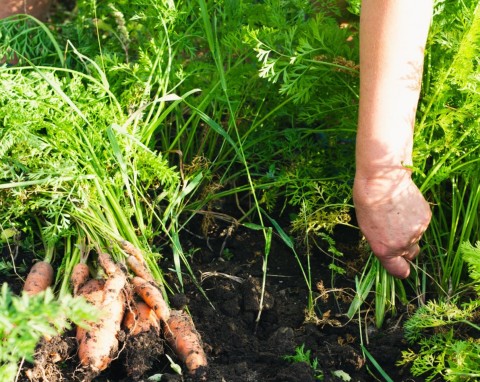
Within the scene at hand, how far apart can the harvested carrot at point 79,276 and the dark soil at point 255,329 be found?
12 cm

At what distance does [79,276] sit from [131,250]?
0.15m

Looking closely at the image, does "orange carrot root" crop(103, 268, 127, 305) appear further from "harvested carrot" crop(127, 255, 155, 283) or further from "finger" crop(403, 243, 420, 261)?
"finger" crop(403, 243, 420, 261)

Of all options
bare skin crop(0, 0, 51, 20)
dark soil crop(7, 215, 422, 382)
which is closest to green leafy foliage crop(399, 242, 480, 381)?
dark soil crop(7, 215, 422, 382)

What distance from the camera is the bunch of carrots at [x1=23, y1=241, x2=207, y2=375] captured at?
1826 mm

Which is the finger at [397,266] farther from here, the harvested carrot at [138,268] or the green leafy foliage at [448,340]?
the harvested carrot at [138,268]

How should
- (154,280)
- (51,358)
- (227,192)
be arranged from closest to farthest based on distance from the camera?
1. (51,358)
2. (154,280)
3. (227,192)

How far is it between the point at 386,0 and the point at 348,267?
0.79 metres

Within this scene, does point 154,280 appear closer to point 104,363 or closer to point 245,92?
point 104,363

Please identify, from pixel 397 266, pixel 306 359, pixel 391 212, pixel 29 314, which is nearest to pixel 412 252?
pixel 397 266

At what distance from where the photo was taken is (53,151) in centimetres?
219

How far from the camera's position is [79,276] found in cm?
196

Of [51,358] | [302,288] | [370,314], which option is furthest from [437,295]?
[51,358]

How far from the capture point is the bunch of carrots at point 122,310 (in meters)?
1.83

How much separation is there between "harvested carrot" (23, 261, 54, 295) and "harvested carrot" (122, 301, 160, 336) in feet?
0.75
